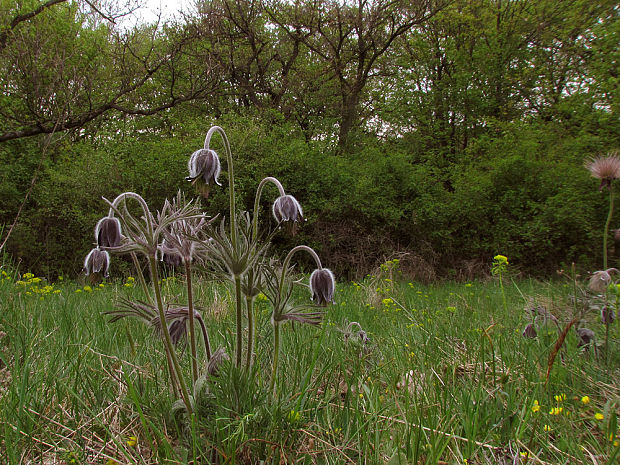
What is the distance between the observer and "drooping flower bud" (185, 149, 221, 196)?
48.6 inches

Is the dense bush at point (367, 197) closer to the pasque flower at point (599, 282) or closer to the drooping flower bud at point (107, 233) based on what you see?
the pasque flower at point (599, 282)

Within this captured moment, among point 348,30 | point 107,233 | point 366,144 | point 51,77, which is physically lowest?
point 107,233

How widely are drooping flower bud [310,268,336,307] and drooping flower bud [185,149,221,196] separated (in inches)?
20.0

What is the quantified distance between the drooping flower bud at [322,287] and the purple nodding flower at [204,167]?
1.67ft

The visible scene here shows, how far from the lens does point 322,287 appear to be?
1486 millimetres

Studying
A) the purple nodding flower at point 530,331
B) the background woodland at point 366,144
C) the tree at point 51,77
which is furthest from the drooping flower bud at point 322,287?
the background woodland at point 366,144

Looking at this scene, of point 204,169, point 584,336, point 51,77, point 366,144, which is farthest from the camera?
point 366,144

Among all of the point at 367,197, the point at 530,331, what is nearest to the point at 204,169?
the point at 530,331

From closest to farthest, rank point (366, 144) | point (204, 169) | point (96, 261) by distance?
point (204, 169) → point (96, 261) → point (366, 144)

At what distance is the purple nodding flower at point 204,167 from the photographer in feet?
4.05

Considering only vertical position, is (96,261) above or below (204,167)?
below

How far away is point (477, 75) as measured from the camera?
1080 cm

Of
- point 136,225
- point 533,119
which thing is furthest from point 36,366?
point 533,119

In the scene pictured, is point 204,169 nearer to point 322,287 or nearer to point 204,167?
point 204,167
